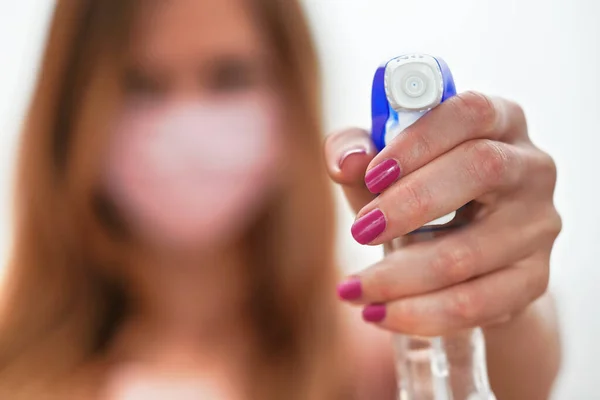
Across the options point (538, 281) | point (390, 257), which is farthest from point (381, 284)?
point (538, 281)

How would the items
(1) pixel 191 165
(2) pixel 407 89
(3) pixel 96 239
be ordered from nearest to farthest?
1. (2) pixel 407 89
2. (1) pixel 191 165
3. (3) pixel 96 239

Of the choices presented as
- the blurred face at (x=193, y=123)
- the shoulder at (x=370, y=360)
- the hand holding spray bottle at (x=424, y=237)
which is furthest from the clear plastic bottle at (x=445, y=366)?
the blurred face at (x=193, y=123)

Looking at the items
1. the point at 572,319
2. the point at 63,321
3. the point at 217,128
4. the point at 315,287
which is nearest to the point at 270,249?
the point at 315,287

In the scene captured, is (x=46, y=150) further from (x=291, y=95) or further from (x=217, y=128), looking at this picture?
(x=291, y=95)

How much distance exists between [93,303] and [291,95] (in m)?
0.44

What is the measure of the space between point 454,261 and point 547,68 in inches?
19.8

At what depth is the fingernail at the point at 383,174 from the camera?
35 cm

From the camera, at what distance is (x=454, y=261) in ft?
1.23

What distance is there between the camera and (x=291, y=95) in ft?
2.66

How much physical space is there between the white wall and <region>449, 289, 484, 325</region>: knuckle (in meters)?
0.42

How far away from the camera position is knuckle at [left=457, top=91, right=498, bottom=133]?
0.36m

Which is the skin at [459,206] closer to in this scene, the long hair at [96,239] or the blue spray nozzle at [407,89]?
the blue spray nozzle at [407,89]

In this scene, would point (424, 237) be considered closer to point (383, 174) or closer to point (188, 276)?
point (383, 174)

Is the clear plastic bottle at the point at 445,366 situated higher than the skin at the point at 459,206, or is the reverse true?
the skin at the point at 459,206
